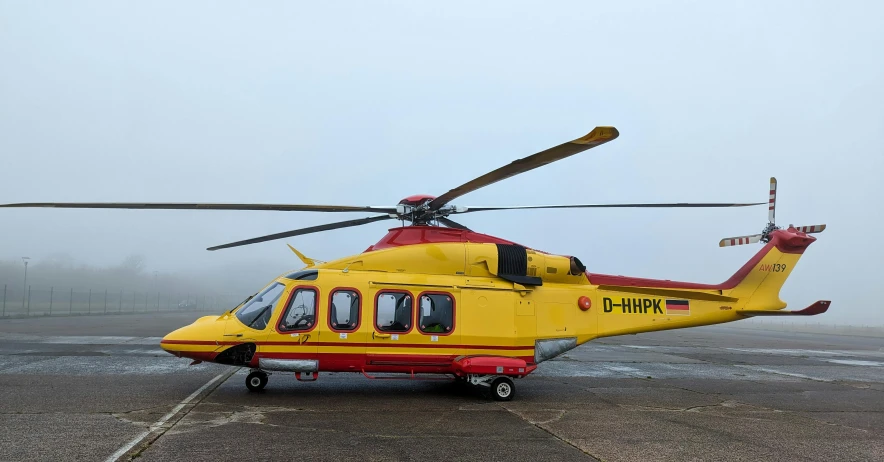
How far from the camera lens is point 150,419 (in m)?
7.86

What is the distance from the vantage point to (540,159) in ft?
26.6

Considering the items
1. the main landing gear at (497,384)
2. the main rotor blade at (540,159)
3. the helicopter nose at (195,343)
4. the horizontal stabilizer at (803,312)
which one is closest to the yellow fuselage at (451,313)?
the helicopter nose at (195,343)

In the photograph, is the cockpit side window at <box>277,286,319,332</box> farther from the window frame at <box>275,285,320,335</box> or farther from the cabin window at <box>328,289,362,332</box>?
the cabin window at <box>328,289,362,332</box>

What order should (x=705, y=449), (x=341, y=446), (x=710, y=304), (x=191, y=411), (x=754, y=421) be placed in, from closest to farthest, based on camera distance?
(x=341, y=446), (x=705, y=449), (x=191, y=411), (x=754, y=421), (x=710, y=304)

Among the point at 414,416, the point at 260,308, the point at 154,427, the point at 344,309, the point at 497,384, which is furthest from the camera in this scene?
the point at 497,384

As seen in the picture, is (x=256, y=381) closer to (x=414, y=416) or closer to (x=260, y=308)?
(x=260, y=308)

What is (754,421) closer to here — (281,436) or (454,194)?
(454,194)

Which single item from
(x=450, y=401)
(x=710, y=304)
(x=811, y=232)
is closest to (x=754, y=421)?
(x=710, y=304)

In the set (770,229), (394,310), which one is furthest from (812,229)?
(394,310)

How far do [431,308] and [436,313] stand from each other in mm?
133

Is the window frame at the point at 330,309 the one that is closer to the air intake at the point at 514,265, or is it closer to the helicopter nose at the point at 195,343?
the helicopter nose at the point at 195,343

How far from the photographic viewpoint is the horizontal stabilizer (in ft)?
40.3

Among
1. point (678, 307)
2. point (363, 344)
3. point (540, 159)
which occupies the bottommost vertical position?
point (363, 344)

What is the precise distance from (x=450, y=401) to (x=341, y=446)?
391 cm
